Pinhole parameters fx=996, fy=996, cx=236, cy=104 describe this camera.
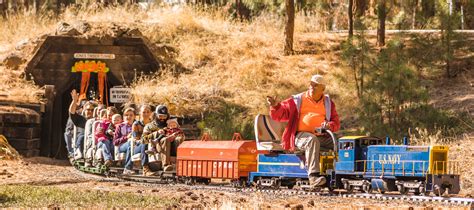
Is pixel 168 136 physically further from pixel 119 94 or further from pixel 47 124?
pixel 119 94

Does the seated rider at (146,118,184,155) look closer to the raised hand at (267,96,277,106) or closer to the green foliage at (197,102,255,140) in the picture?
the green foliage at (197,102,255,140)

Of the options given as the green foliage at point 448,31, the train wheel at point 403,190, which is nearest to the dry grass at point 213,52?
the green foliage at point 448,31

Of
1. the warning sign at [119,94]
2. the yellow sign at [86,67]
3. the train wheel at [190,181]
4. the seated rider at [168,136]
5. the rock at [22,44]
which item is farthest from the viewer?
the rock at [22,44]

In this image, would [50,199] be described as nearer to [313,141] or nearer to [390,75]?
[313,141]

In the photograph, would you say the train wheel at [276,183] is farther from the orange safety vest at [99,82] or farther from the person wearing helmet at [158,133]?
the orange safety vest at [99,82]

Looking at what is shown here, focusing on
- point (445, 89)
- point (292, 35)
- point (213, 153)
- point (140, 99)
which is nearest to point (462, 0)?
point (292, 35)

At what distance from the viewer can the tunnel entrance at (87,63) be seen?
32.2 meters

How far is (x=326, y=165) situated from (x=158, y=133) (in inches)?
187

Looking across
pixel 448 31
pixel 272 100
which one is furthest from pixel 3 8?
pixel 272 100

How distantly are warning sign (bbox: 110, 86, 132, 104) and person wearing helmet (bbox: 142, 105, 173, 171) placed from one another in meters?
10.2

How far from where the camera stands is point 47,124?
3036 cm

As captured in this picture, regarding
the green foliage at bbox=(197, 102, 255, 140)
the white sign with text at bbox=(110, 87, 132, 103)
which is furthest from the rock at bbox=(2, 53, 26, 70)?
the green foliage at bbox=(197, 102, 255, 140)

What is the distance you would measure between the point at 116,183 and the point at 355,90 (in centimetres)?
1030

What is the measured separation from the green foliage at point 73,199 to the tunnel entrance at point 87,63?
16513 millimetres
